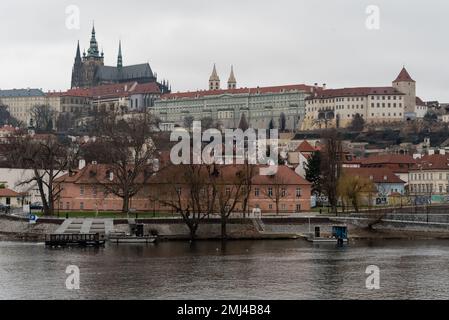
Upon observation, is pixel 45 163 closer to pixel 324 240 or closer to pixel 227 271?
pixel 324 240

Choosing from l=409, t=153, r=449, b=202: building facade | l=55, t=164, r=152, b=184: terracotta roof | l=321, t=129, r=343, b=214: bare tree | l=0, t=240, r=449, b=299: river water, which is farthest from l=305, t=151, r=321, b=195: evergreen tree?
l=0, t=240, r=449, b=299: river water

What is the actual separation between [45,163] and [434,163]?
46656mm

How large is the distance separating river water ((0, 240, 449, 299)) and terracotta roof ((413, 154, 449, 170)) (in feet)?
146

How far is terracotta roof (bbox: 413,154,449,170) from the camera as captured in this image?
323ft

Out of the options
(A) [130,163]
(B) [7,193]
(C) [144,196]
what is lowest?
(C) [144,196]

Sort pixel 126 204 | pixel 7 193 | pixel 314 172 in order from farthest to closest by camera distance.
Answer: pixel 314 172 < pixel 7 193 < pixel 126 204

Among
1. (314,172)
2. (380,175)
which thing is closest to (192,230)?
(314,172)

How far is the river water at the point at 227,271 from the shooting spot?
34.9 m

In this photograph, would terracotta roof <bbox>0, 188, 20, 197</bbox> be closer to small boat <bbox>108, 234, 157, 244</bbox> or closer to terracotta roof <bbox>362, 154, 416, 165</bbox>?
small boat <bbox>108, 234, 157, 244</bbox>

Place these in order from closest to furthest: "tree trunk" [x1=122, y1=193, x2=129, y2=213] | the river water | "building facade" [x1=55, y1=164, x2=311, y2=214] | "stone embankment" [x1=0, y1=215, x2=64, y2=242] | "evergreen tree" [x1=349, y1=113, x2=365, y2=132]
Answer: the river water → "stone embankment" [x1=0, y1=215, x2=64, y2=242] → "tree trunk" [x1=122, y1=193, x2=129, y2=213] → "building facade" [x1=55, y1=164, x2=311, y2=214] → "evergreen tree" [x1=349, y1=113, x2=365, y2=132]

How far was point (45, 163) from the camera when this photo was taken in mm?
68688

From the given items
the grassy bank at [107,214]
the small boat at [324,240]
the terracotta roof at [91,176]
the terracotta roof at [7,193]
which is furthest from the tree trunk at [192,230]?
the terracotta roof at [7,193]
